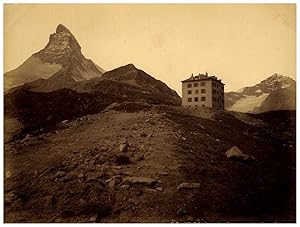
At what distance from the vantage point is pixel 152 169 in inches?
135

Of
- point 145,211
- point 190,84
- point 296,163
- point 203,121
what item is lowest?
point 145,211

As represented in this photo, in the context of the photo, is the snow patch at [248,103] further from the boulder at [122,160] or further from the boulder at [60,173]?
the boulder at [60,173]

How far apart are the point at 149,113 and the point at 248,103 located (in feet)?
3.15

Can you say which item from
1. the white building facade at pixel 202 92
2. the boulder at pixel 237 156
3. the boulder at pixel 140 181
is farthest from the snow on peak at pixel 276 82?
the boulder at pixel 140 181

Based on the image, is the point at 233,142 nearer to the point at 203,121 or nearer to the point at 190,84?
the point at 203,121

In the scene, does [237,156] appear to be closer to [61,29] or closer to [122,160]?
[122,160]

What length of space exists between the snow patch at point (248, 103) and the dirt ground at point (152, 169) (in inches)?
3.1

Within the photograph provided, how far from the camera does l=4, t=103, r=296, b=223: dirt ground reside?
10.9ft

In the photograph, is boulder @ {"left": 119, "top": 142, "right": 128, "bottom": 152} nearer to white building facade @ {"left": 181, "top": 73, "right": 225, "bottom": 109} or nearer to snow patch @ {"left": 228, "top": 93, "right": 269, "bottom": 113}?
white building facade @ {"left": 181, "top": 73, "right": 225, "bottom": 109}

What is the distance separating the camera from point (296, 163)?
3.67 metres

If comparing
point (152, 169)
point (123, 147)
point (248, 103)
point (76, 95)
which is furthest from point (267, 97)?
point (76, 95)

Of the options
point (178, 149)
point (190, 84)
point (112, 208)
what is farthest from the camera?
point (190, 84)

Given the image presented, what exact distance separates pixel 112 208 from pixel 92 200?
190 millimetres

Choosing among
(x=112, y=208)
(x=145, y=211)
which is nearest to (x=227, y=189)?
(x=145, y=211)
